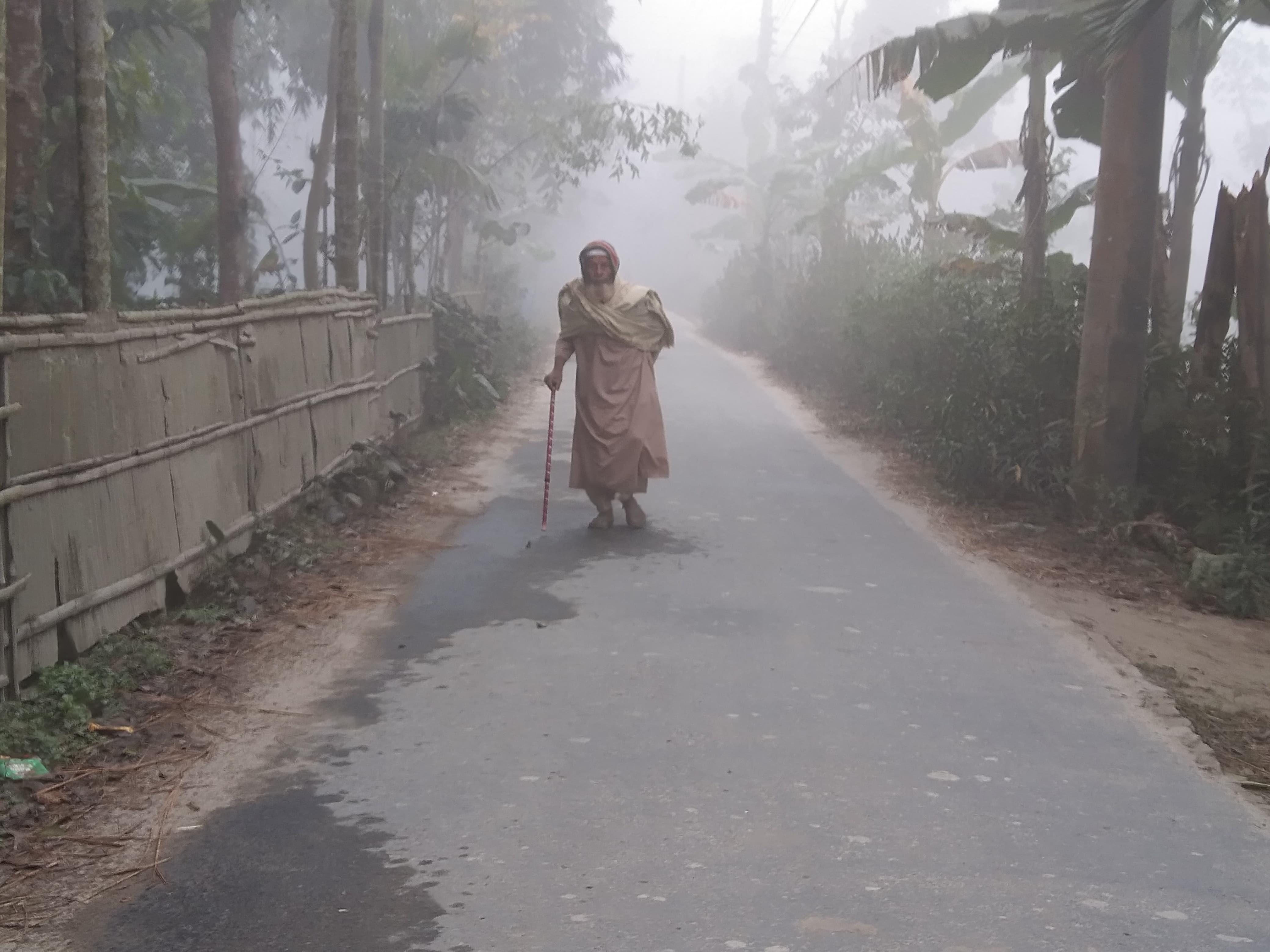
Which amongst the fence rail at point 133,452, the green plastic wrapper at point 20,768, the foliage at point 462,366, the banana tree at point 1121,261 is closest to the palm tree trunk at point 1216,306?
the banana tree at point 1121,261

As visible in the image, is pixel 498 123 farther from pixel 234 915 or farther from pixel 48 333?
pixel 234 915

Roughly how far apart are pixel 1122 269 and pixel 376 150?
9.14 meters

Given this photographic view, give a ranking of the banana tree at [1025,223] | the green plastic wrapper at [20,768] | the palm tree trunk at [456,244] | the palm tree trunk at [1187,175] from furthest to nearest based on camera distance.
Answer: the palm tree trunk at [456,244] → the palm tree trunk at [1187,175] → the banana tree at [1025,223] → the green plastic wrapper at [20,768]

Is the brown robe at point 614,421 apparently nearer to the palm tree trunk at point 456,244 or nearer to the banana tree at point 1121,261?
the banana tree at point 1121,261

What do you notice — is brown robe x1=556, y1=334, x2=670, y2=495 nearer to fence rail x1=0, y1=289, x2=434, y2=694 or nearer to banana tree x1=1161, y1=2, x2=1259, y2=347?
fence rail x1=0, y1=289, x2=434, y2=694

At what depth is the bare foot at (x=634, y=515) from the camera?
29.8 feet

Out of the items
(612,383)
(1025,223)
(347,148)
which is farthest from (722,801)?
(347,148)

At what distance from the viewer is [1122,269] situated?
931 centimetres

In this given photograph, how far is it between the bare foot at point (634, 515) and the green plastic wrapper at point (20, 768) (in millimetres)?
4983

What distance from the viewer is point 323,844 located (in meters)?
3.99

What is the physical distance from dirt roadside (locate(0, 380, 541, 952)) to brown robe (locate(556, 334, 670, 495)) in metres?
1.10

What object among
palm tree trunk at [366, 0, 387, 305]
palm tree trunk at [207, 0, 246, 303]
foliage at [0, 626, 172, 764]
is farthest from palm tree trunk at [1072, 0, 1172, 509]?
palm tree trunk at [207, 0, 246, 303]

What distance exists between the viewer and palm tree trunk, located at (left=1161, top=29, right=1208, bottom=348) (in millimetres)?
13734

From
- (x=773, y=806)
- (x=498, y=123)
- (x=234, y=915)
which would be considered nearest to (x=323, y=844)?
(x=234, y=915)
